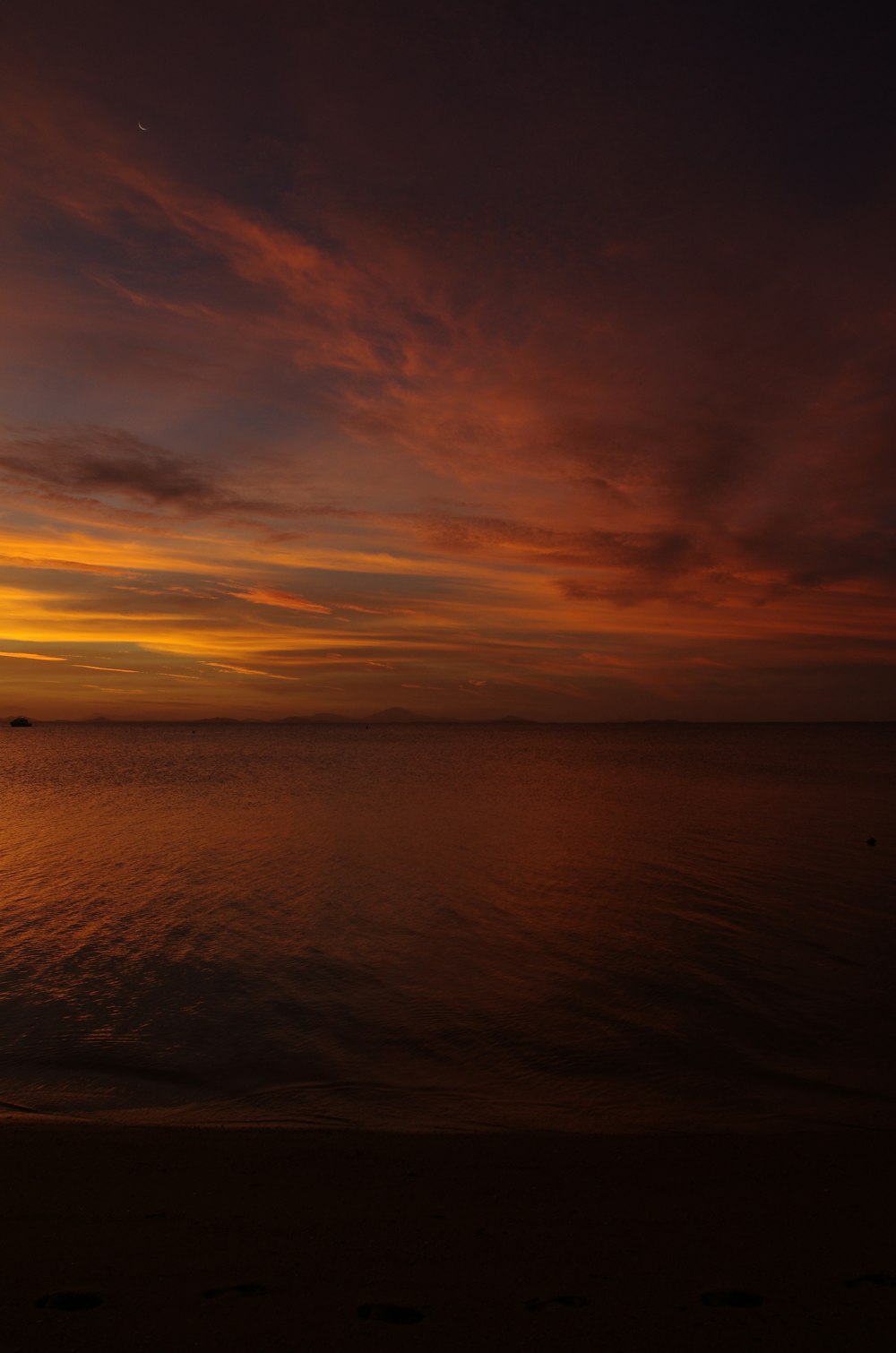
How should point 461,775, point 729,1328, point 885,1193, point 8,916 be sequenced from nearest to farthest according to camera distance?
point 729,1328
point 885,1193
point 8,916
point 461,775

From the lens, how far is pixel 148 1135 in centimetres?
844

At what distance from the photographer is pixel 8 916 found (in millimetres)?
19672

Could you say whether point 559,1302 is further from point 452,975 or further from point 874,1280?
point 452,975

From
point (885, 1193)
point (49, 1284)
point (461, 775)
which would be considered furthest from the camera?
point (461, 775)

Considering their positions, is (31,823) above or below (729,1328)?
below

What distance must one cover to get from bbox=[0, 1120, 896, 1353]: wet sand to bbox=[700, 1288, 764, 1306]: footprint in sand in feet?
0.05

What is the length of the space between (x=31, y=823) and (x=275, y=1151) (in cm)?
3588

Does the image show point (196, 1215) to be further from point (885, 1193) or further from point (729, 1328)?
point (885, 1193)

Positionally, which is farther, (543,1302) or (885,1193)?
(885,1193)

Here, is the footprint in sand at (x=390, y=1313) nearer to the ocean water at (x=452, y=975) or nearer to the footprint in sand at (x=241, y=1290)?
the footprint in sand at (x=241, y=1290)

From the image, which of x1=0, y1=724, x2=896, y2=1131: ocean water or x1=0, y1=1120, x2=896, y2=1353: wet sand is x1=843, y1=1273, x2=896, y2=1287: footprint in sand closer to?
x1=0, y1=1120, x2=896, y2=1353: wet sand

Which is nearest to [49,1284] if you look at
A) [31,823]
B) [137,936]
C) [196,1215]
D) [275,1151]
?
[196,1215]

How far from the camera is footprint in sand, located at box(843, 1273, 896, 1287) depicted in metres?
5.76

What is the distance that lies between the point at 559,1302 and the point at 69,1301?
3460 mm
